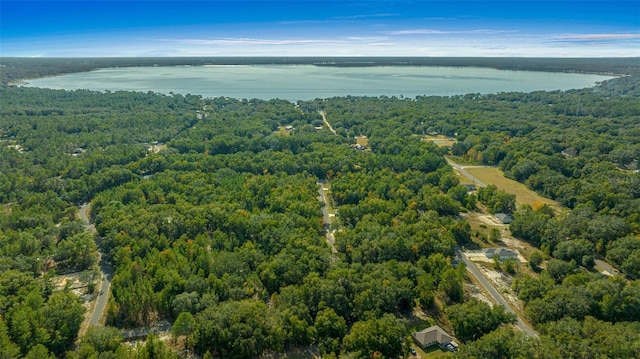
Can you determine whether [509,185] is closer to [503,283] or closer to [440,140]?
[503,283]

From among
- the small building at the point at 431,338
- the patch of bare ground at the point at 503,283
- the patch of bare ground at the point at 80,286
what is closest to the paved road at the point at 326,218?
the small building at the point at 431,338

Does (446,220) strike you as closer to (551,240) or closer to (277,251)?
(551,240)

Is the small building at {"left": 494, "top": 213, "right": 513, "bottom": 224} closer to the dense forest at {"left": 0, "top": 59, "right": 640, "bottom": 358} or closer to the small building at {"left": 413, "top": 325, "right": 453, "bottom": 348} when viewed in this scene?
the dense forest at {"left": 0, "top": 59, "right": 640, "bottom": 358}

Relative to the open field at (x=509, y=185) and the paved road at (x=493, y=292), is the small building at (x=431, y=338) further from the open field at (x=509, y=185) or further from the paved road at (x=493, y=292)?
the open field at (x=509, y=185)


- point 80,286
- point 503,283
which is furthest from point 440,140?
point 80,286

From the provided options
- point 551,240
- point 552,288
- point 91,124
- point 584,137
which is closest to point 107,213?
point 552,288

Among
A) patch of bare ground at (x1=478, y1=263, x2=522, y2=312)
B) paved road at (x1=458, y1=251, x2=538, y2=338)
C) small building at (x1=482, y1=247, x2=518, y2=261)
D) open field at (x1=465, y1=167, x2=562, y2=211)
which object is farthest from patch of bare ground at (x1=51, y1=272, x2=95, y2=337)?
open field at (x1=465, y1=167, x2=562, y2=211)
